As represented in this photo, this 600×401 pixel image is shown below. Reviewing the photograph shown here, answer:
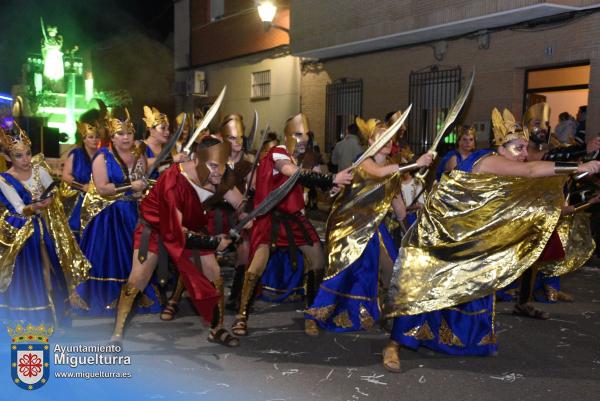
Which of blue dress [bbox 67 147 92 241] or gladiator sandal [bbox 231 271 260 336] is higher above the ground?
blue dress [bbox 67 147 92 241]

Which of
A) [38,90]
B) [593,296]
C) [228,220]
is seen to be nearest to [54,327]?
[228,220]

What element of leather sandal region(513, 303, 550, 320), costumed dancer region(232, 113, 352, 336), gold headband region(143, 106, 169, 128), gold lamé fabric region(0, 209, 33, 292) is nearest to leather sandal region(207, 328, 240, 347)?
costumed dancer region(232, 113, 352, 336)

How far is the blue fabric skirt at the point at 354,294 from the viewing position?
5359 mm

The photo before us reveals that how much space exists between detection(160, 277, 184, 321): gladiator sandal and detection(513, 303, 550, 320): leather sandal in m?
3.23

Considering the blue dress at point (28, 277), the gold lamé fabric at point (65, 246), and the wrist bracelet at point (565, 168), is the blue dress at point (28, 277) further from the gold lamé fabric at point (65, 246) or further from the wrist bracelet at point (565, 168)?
the wrist bracelet at point (565, 168)

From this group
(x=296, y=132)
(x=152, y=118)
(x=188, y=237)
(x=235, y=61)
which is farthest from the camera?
(x=235, y=61)

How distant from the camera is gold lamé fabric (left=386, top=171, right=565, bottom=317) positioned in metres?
4.48

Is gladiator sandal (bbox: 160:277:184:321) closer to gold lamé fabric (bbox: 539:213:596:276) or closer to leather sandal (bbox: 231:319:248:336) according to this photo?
leather sandal (bbox: 231:319:248:336)

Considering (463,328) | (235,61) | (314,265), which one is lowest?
(463,328)

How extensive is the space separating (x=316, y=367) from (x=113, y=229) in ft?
8.37

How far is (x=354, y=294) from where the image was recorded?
5.41 metres

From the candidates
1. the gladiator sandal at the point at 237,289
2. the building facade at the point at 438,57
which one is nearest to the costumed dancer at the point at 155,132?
the gladiator sandal at the point at 237,289

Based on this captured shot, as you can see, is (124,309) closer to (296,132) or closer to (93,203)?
(93,203)

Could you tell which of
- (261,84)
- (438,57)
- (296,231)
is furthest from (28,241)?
(261,84)
